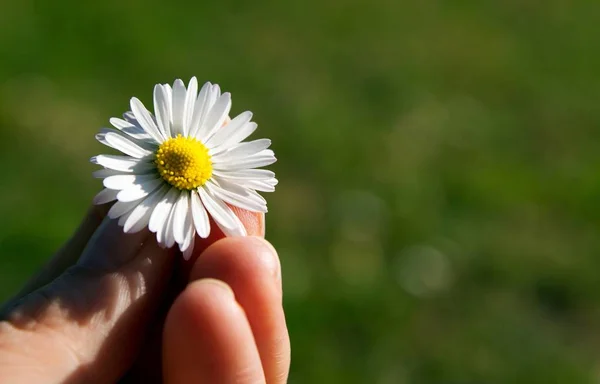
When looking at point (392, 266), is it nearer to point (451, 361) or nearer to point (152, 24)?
point (451, 361)

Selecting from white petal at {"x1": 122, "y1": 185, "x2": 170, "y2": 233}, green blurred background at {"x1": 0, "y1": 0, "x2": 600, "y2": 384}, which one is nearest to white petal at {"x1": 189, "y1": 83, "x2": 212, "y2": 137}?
white petal at {"x1": 122, "y1": 185, "x2": 170, "y2": 233}

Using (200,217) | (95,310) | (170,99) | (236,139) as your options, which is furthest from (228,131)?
(95,310)

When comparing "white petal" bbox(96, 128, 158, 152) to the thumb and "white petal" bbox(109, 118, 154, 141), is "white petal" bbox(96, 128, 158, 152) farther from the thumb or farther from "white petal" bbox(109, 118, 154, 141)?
the thumb

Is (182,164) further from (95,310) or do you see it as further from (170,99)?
(95,310)

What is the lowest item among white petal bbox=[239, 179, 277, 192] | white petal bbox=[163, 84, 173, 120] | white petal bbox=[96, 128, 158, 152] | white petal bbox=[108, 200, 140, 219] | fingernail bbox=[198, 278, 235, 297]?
fingernail bbox=[198, 278, 235, 297]

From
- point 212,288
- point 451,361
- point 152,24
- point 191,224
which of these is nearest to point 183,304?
point 212,288

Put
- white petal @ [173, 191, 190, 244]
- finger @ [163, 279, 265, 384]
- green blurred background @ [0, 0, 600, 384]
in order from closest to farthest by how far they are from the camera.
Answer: finger @ [163, 279, 265, 384], white petal @ [173, 191, 190, 244], green blurred background @ [0, 0, 600, 384]

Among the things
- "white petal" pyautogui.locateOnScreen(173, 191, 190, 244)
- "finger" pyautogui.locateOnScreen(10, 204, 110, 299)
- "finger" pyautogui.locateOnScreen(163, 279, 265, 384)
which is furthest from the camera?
"finger" pyautogui.locateOnScreen(10, 204, 110, 299)
